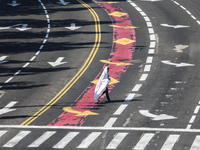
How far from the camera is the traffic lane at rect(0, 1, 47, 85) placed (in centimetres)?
3241

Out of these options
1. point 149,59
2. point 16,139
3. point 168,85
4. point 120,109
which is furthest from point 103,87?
point 149,59

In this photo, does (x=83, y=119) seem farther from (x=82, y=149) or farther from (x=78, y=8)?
(x=78, y=8)

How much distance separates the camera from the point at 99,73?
29594 millimetres

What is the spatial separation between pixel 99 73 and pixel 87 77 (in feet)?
3.38

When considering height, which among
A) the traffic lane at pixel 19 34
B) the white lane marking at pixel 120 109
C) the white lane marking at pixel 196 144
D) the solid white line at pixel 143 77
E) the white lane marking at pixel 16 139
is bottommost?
the white lane marking at pixel 196 144

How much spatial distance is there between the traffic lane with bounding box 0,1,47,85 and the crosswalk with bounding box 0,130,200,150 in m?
9.01

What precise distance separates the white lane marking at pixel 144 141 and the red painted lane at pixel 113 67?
3.45 m

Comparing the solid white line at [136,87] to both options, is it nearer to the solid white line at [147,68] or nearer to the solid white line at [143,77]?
the solid white line at [143,77]

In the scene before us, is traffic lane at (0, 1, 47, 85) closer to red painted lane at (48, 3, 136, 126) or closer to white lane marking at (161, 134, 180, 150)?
red painted lane at (48, 3, 136, 126)

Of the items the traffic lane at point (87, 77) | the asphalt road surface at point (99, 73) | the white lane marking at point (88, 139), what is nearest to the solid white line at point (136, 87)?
the asphalt road surface at point (99, 73)

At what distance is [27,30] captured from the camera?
131 feet

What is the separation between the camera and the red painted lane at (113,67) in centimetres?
2252

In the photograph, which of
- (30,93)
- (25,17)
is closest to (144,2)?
(25,17)

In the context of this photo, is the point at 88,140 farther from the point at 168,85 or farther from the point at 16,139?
the point at 168,85
